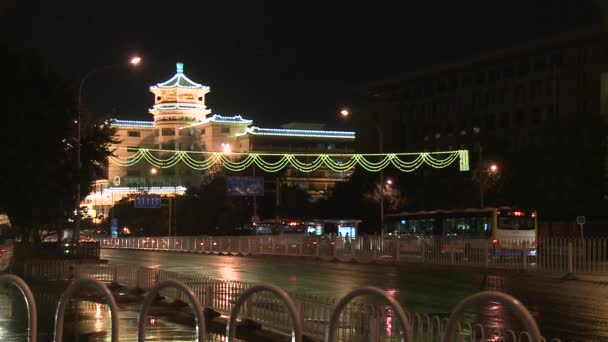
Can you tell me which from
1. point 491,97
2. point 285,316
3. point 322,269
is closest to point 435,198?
point 491,97

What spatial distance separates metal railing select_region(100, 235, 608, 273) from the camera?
30125mm

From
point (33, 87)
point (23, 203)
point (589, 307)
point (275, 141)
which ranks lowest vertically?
point (589, 307)

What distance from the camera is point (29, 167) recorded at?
82.3ft

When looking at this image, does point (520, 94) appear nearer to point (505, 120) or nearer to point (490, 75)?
point (505, 120)

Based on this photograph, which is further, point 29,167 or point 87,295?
point 29,167

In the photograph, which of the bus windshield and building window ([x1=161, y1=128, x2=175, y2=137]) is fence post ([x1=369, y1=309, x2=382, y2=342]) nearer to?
the bus windshield

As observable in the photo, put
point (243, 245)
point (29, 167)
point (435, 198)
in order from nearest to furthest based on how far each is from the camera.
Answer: point (29, 167)
point (243, 245)
point (435, 198)

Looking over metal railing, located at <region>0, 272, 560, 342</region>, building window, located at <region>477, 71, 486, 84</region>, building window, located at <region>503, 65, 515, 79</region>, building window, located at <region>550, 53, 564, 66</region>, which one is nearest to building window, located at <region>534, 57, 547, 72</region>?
building window, located at <region>550, 53, 564, 66</region>

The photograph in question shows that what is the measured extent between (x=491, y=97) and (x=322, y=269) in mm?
69106

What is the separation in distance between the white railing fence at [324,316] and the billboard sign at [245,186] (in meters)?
47.7

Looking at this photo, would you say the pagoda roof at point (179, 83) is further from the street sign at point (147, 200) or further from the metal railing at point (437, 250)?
the metal railing at point (437, 250)

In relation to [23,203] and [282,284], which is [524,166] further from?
[23,203]

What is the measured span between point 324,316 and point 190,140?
128513mm

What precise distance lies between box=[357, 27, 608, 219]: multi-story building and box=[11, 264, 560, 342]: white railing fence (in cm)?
4212
